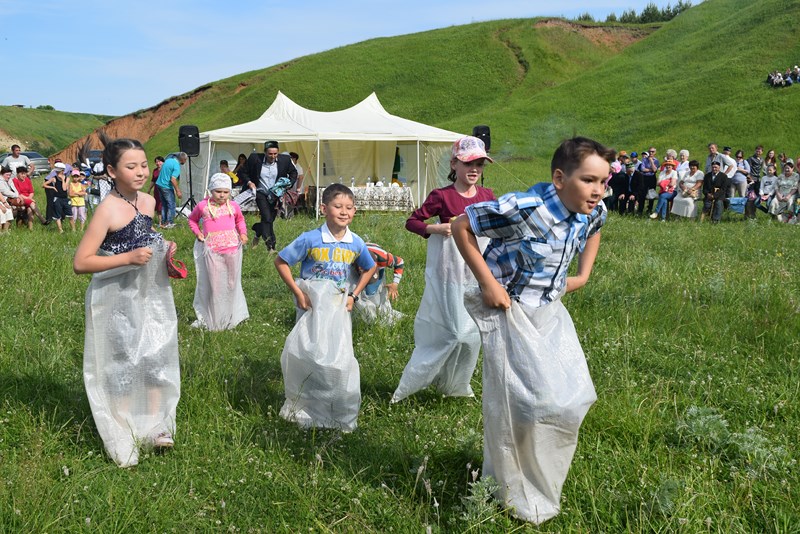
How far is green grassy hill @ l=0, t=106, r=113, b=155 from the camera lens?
75.1m

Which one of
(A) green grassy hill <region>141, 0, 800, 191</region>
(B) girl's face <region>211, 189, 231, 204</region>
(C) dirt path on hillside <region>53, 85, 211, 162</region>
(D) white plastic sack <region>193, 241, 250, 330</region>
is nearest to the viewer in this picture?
(D) white plastic sack <region>193, 241, 250, 330</region>

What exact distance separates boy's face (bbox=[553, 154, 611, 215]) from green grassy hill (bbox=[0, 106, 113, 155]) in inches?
2889

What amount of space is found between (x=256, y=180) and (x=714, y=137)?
27913mm

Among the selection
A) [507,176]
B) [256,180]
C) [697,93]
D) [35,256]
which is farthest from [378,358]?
[697,93]

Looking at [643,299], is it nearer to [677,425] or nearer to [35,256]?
[677,425]

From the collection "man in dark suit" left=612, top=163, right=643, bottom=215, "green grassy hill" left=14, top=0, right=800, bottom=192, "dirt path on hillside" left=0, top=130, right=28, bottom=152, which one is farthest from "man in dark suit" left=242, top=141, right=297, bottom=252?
"dirt path on hillside" left=0, top=130, right=28, bottom=152

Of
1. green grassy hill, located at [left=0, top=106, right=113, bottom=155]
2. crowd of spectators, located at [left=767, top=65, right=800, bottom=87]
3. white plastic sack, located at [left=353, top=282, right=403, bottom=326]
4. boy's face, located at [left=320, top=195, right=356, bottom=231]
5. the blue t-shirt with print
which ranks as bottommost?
white plastic sack, located at [left=353, top=282, right=403, bottom=326]

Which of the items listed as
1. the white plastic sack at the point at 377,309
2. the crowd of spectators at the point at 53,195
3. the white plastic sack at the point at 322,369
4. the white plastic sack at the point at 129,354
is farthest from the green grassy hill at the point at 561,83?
the white plastic sack at the point at 129,354

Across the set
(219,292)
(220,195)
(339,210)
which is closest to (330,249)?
(339,210)

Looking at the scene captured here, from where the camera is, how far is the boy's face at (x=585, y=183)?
3045 millimetres

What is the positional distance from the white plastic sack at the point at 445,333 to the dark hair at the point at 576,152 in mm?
1833

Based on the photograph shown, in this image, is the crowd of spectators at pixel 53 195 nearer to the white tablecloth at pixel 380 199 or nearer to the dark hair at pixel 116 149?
the white tablecloth at pixel 380 199

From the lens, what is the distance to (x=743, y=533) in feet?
A: 10.0

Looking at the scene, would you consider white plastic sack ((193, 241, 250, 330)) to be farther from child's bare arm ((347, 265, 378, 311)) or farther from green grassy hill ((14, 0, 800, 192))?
green grassy hill ((14, 0, 800, 192))
